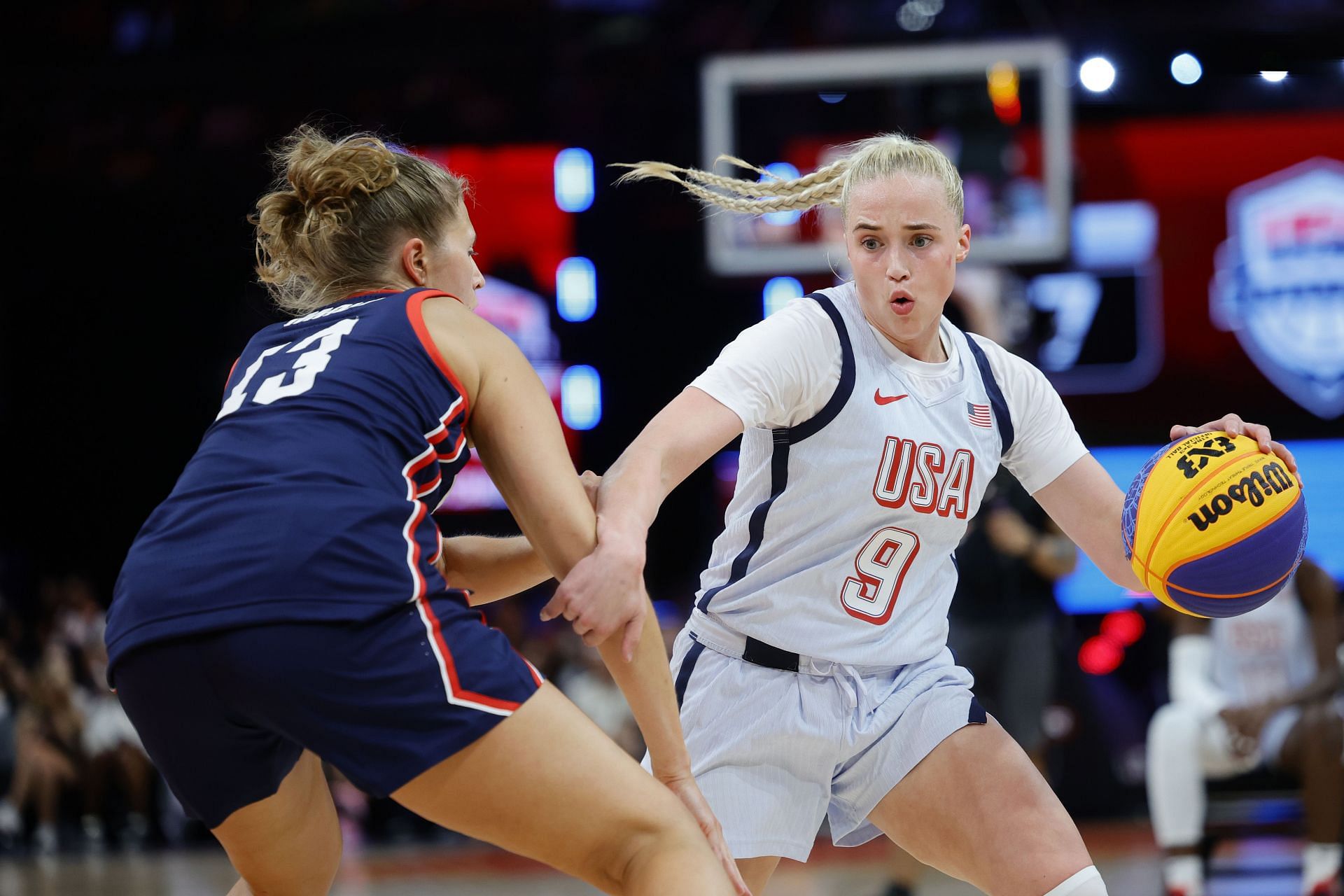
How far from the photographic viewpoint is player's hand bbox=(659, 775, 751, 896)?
2170 mm

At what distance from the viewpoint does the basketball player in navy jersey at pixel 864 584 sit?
8.53ft

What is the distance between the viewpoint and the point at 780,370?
8.38 feet

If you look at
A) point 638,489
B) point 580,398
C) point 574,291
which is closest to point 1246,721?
point 638,489

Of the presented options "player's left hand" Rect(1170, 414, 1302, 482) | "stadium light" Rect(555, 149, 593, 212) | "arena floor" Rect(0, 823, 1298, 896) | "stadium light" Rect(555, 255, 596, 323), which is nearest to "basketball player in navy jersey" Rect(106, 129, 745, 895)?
"player's left hand" Rect(1170, 414, 1302, 482)

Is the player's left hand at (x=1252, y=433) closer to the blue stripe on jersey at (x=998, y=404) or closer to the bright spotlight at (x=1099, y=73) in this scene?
the blue stripe on jersey at (x=998, y=404)

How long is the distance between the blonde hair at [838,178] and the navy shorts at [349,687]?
43.4 inches

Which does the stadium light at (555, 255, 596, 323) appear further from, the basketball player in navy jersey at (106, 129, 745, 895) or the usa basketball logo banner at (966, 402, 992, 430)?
the basketball player in navy jersey at (106, 129, 745, 895)

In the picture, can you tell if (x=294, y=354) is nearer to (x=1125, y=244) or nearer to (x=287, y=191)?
(x=287, y=191)

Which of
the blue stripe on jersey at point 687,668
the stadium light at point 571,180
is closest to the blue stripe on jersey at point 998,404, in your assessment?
the blue stripe on jersey at point 687,668

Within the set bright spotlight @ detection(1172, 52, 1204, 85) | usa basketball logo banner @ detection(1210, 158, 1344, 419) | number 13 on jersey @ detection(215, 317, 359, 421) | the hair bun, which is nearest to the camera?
number 13 on jersey @ detection(215, 317, 359, 421)

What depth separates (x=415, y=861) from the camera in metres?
7.89

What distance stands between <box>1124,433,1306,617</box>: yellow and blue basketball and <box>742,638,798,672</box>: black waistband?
70 cm

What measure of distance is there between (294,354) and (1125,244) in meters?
A: 7.67

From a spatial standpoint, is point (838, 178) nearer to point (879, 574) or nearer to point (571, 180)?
point (879, 574)
